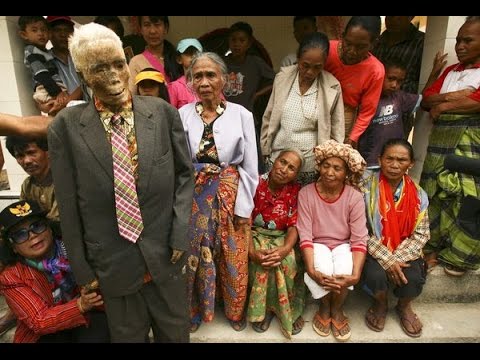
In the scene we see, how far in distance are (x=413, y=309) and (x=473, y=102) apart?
1.85 m

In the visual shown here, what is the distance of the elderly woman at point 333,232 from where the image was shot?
2.54 metres

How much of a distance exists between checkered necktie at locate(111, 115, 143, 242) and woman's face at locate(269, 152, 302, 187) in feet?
4.18

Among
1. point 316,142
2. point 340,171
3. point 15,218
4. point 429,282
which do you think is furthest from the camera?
point 429,282

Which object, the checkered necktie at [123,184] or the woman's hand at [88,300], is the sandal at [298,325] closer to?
the woman's hand at [88,300]

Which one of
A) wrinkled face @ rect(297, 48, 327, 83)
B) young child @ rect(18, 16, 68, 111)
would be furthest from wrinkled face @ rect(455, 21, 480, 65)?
young child @ rect(18, 16, 68, 111)

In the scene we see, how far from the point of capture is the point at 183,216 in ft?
6.10

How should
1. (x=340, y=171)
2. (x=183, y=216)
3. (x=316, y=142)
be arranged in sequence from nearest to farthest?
1. (x=183, y=216)
2. (x=340, y=171)
3. (x=316, y=142)

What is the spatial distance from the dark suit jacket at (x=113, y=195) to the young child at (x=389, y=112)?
2.00 metres

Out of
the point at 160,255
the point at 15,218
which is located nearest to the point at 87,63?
the point at 160,255

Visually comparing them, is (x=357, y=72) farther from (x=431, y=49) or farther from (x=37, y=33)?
(x=37, y=33)

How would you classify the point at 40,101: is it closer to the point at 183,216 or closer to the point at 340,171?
the point at 183,216

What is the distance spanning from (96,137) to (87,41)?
441 mm

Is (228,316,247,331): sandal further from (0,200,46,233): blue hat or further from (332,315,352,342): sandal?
(0,200,46,233): blue hat

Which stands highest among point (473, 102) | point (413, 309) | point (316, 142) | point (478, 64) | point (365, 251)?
point (478, 64)
